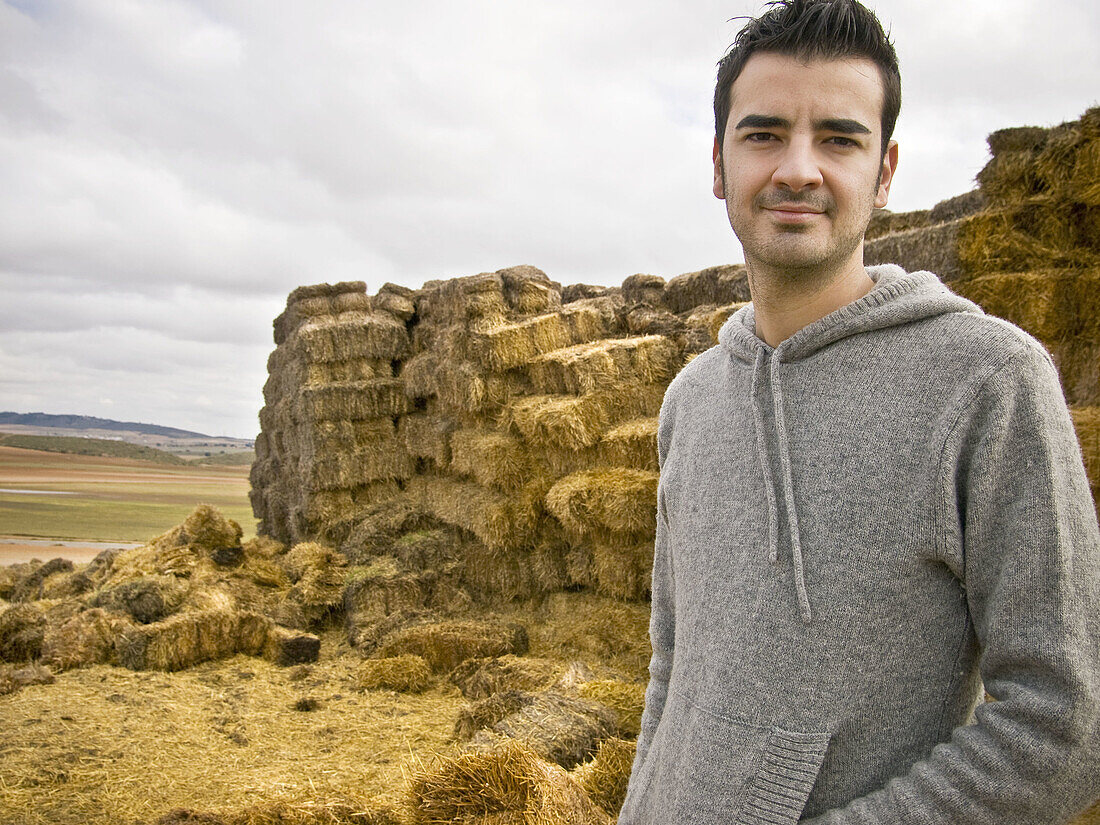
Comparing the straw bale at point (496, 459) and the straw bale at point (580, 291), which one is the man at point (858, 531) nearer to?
the straw bale at point (496, 459)

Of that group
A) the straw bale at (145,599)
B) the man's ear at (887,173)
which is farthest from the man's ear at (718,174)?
the straw bale at (145,599)

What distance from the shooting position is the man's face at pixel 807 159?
127 cm

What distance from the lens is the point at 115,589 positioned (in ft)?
29.1

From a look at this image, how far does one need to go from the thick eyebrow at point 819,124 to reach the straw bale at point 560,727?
4184mm

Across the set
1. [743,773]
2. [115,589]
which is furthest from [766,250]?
[115,589]

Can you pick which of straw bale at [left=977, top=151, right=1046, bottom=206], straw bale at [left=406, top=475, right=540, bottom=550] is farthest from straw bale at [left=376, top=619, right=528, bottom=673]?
straw bale at [left=977, top=151, right=1046, bottom=206]

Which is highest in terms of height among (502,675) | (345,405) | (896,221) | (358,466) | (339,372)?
(896,221)

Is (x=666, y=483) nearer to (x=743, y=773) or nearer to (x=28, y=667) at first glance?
(x=743, y=773)

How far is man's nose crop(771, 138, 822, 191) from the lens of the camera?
1248 mm

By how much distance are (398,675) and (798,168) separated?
686 cm

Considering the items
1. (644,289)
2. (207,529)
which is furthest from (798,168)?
(207,529)

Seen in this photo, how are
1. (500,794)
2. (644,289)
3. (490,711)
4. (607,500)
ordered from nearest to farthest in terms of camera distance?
(500,794) → (490,711) → (607,500) → (644,289)

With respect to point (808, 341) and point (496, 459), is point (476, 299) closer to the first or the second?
point (496, 459)

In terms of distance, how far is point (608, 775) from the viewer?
4.18 meters
